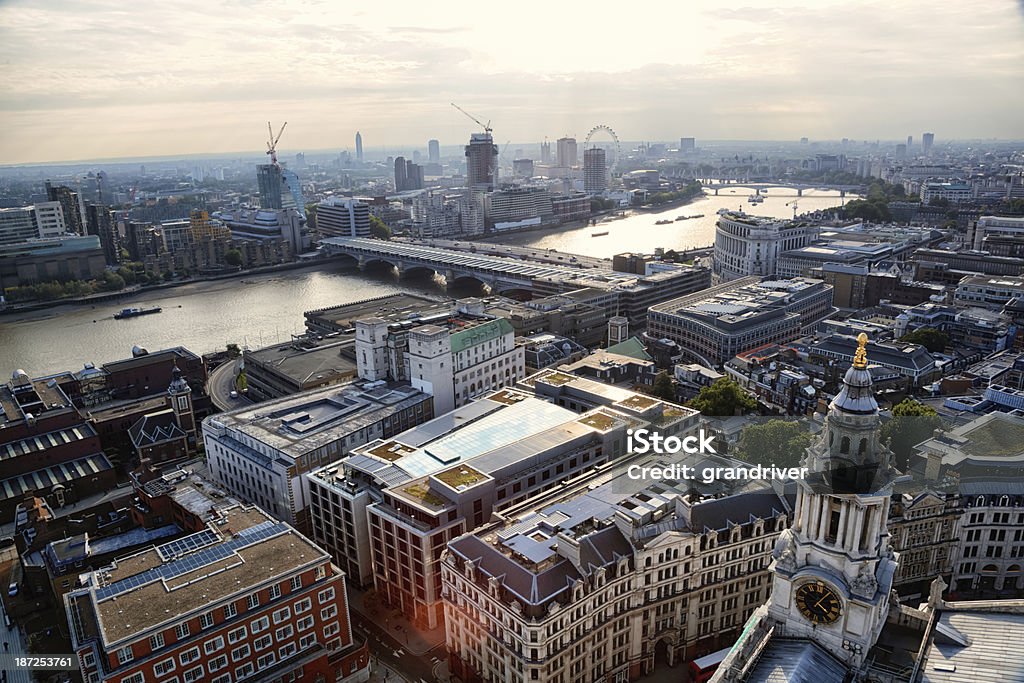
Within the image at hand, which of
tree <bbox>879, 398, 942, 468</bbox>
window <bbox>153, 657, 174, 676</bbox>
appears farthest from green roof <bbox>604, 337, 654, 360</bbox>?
window <bbox>153, 657, 174, 676</bbox>

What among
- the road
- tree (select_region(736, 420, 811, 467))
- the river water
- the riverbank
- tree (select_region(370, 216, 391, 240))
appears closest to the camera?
the road

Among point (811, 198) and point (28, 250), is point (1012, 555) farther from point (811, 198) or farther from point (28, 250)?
point (811, 198)

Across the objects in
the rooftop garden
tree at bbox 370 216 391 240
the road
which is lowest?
the road

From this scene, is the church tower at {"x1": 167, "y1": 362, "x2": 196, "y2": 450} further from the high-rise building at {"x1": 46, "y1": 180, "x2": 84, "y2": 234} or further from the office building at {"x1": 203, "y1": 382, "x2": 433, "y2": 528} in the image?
the high-rise building at {"x1": 46, "y1": 180, "x2": 84, "y2": 234}

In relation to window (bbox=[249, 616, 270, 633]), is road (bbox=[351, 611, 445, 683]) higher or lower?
lower

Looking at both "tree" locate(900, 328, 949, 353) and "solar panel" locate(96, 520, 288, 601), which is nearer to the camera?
"solar panel" locate(96, 520, 288, 601)

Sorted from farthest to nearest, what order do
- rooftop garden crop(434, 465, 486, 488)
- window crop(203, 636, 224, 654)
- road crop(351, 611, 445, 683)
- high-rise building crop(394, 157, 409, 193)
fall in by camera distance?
1. high-rise building crop(394, 157, 409, 193)
2. rooftop garden crop(434, 465, 486, 488)
3. road crop(351, 611, 445, 683)
4. window crop(203, 636, 224, 654)
